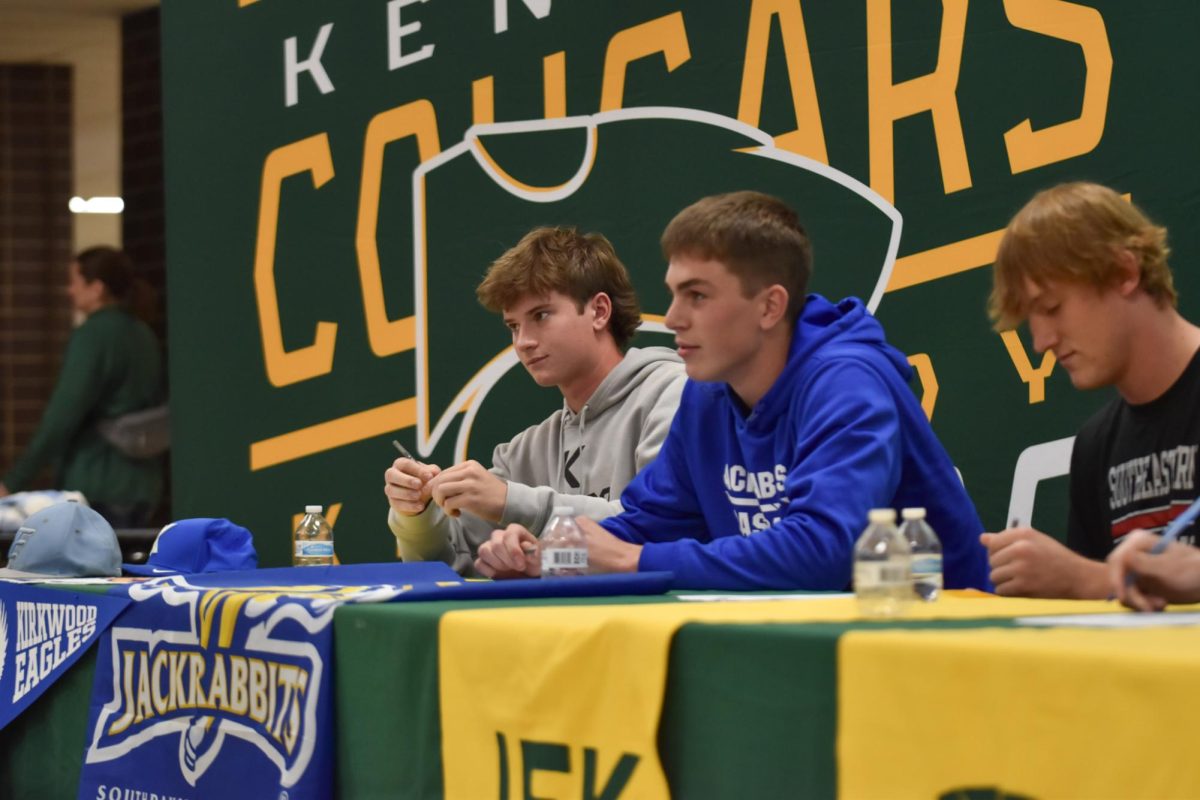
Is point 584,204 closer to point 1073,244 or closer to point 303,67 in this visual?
point 303,67

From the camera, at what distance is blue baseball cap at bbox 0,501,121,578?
2363 millimetres

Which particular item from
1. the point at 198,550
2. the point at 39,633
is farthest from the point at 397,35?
the point at 39,633

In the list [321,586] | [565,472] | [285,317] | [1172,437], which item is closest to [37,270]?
[285,317]

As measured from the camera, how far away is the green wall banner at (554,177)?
108 inches

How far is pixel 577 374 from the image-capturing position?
9.02ft

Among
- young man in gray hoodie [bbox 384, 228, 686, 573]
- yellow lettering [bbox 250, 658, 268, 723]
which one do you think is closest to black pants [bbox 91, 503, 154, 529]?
young man in gray hoodie [bbox 384, 228, 686, 573]

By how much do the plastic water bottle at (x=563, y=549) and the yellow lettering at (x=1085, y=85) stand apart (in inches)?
51.3

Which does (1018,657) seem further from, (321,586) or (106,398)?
(106,398)

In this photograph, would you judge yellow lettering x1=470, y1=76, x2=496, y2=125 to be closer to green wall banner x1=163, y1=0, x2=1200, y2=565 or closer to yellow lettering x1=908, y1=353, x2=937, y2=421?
green wall banner x1=163, y1=0, x2=1200, y2=565

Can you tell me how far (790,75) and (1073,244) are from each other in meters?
1.56

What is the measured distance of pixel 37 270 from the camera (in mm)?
8039

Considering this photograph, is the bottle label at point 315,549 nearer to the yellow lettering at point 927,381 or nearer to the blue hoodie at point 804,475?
the blue hoodie at point 804,475

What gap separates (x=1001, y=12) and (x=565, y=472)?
119 cm

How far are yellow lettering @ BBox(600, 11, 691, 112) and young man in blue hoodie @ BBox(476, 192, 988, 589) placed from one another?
1.34 meters
